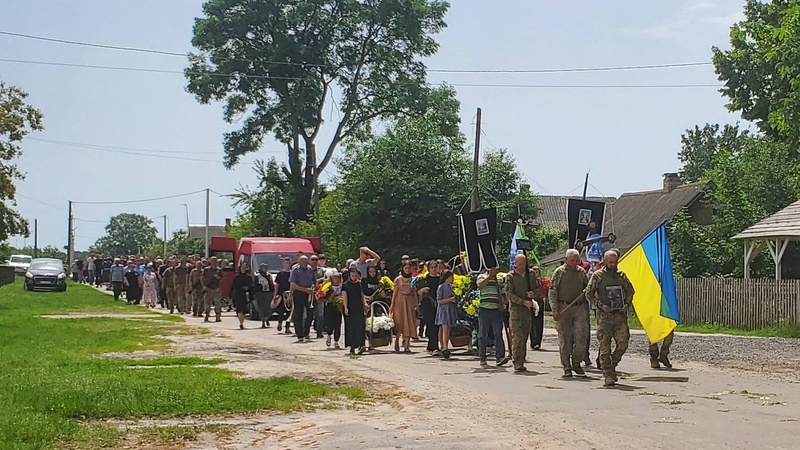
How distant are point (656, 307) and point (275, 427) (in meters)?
7.67

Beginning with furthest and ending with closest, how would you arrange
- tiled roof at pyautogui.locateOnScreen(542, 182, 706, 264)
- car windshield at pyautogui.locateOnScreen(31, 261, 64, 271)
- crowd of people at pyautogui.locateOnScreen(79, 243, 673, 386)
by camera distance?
tiled roof at pyautogui.locateOnScreen(542, 182, 706, 264), car windshield at pyautogui.locateOnScreen(31, 261, 64, 271), crowd of people at pyautogui.locateOnScreen(79, 243, 673, 386)

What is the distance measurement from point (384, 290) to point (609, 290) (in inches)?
303

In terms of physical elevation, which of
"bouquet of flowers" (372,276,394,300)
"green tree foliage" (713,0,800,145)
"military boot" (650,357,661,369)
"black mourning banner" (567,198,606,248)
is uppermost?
"green tree foliage" (713,0,800,145)

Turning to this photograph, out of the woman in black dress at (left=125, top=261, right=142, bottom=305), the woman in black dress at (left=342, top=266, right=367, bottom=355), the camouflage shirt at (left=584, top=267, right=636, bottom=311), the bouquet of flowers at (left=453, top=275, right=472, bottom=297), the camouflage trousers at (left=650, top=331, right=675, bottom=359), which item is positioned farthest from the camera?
the woman in black dress at (left=125, top=261, right=142, bottom=305)

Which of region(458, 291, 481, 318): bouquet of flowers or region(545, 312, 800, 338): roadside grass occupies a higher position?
region(458, 291, 481, 318): bouquet of flowers

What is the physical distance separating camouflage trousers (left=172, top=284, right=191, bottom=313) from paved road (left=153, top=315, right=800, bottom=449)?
631 inches

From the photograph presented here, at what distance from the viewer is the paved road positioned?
9.78 metres

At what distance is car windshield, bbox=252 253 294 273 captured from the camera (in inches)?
1206

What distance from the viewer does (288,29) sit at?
53438mm

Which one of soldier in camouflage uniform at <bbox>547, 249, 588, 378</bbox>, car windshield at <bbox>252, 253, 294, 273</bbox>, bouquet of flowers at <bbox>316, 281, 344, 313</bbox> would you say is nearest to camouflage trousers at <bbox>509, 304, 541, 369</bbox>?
soldier in camouflage uniform at <bbox>547, 249, 588, 378</bbox>

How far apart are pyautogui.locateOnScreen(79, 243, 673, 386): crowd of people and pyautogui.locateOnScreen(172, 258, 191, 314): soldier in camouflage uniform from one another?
6.84ft

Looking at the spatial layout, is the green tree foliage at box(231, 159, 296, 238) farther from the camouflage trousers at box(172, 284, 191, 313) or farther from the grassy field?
the grassy field

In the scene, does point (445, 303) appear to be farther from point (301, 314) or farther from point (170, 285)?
point (170, 285)

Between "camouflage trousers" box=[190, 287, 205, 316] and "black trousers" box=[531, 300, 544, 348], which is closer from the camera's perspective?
"black trousers" box=[531, 300, 544, 348]
